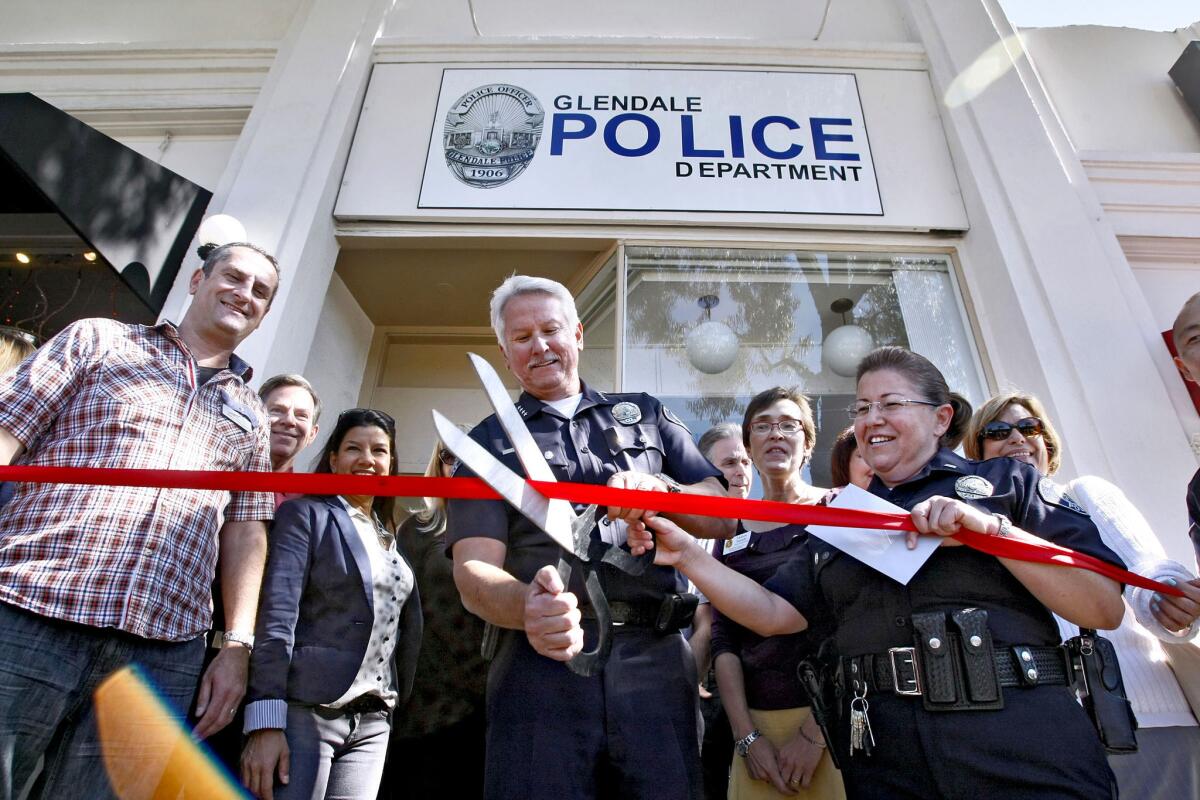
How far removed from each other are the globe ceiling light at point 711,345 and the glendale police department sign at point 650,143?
0.66 meters

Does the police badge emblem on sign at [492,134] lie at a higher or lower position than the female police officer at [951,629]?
higher

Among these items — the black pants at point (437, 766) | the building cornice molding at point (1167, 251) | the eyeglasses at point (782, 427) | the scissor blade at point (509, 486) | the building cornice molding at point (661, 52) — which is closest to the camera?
the scissor blade at point (509, 486)

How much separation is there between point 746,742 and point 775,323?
2.37 metres

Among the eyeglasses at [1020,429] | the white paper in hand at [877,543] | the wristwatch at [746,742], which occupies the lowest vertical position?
the wristwatch at [746,742]

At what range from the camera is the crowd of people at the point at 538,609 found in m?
1.26

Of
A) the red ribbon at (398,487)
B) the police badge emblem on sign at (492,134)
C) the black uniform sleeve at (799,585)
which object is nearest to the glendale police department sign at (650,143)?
the police badge emblem on sign at (492,134)

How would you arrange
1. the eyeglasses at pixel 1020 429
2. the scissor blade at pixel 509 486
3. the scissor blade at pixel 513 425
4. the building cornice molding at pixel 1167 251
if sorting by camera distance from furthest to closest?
the building cornice molding at pixel 1167 251 → the eyeglasses at pixel 1020 429 → the scissor blade at pixel 513 425 → the scissor blade at pixel 509 486

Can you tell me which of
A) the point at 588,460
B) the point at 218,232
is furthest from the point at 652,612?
the point at 218,232

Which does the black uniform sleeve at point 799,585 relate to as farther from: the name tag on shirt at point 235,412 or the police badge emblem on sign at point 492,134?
the police badge emblem on sign at point 492,134

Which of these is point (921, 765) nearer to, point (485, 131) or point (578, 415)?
point (578, 415)

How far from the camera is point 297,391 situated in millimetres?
2318

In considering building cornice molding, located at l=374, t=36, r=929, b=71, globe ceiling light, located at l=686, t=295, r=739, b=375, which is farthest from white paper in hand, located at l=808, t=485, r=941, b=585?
building cornice molding, located at l=374, t=36, r=929, b=71

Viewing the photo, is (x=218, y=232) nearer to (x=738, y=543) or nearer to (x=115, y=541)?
(x=115, y=541)

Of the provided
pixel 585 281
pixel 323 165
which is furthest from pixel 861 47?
pixel 323 165
